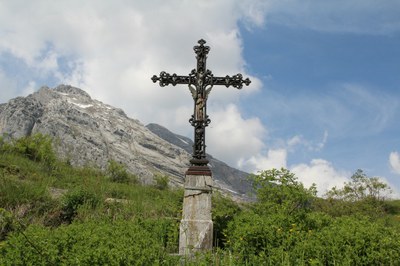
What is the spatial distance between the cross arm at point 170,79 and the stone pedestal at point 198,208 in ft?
8.09

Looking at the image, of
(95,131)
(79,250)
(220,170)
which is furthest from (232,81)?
(220,170)

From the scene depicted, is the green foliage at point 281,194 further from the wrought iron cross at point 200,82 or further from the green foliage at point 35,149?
the green foliage at point 35,149

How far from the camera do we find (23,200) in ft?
30.0

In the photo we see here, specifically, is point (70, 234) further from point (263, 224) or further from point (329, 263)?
point (329, 263)

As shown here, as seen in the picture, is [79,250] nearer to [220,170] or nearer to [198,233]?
[198,233]

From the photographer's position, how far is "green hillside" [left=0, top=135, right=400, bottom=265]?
4.95 m

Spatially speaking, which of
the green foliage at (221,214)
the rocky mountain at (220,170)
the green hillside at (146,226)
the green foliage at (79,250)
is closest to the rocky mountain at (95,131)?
the rocky mountain at (220,170)

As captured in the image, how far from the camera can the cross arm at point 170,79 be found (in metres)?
9.54

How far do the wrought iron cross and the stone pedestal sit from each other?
770mm

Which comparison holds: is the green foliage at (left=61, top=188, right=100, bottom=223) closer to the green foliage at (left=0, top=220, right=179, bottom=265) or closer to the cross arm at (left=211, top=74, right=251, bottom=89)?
the green foliage at (left=0, top=220, right=179, bottom=265)

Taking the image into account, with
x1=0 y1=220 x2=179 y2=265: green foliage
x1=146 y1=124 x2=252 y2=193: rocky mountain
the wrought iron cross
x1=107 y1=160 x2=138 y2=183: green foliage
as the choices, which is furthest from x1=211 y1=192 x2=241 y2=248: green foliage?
x1=146 y1=124 x2=252 y2=193: rocky mountain

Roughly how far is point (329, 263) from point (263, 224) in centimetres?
166

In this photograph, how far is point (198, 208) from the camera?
837 cm

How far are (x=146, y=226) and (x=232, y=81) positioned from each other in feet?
14.5
